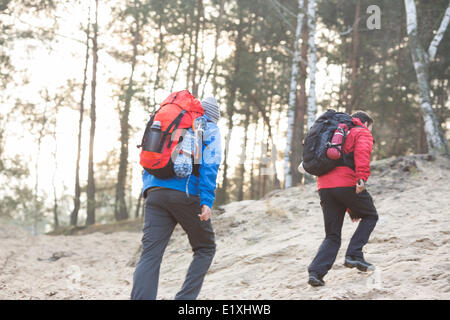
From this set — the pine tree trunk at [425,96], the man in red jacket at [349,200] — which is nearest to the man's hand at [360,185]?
the man in red jacket at [349,200]

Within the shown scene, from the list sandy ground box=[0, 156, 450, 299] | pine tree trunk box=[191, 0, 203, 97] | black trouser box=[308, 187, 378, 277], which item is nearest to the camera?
black trouser box=[308, 187, 378, 277]

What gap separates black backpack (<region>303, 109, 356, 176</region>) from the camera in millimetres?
5871

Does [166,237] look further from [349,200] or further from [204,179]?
[349,200]

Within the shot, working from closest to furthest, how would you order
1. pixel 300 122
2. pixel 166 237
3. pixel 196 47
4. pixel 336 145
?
pixel 166 237 < pixel 336 145 < pixel 300 122 < pixel 196 47

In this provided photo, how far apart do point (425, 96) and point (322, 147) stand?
1001cm

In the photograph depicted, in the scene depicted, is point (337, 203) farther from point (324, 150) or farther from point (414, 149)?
point (414, 149)

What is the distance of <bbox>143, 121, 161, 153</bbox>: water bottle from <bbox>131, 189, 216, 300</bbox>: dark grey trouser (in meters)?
0.38

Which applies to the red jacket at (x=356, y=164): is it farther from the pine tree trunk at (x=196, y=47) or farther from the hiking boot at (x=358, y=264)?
the pine tree trunk at (x=196, y=47)

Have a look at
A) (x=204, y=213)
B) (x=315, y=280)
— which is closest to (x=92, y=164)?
(x=315, y=280)

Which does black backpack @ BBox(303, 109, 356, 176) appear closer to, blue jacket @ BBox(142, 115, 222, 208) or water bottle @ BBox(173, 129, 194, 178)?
blue jacket @ BBox(142, 115, 222, 208)

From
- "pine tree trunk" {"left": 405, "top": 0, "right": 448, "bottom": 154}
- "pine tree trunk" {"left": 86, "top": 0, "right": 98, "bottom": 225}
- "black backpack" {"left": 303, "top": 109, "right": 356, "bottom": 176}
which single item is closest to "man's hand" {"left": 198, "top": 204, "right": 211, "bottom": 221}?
"black backpack" {"left": 303, "top": 109, "right": 356, "bottom": 176}

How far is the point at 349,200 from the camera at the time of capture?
19.2 ft

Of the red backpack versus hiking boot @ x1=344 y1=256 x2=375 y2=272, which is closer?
the red backpack

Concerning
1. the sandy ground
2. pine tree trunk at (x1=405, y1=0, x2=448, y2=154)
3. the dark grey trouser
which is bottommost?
the sandy ground
